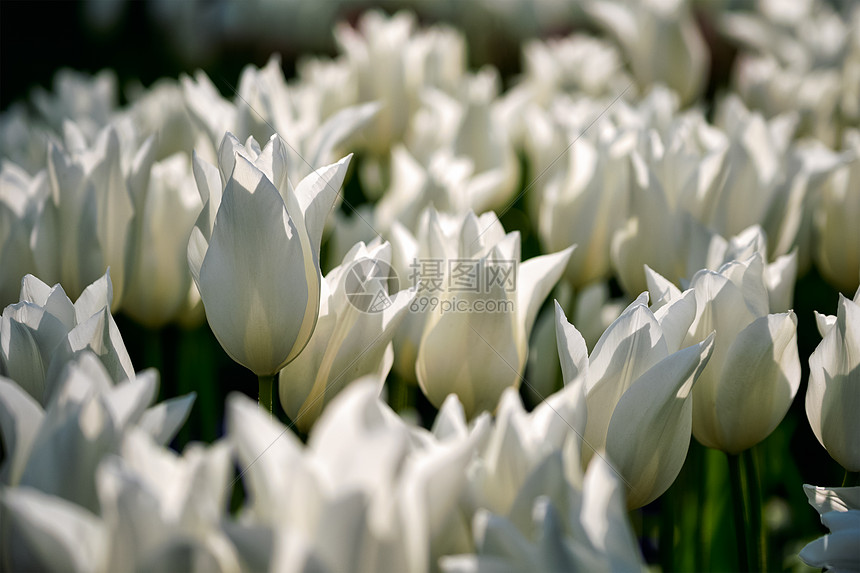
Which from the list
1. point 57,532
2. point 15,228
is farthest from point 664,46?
point 57,532

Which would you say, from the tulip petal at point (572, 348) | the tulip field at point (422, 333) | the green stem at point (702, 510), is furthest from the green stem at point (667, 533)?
the tulip petal at point (572, 348)

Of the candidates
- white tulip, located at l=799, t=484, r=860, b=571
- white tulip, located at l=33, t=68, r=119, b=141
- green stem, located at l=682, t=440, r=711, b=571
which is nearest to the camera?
white tulip, located at l=799, t=484, r=860, b=571

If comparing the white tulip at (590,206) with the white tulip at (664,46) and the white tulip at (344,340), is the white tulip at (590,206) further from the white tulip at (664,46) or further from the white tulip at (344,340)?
the white tulip at (664,46)

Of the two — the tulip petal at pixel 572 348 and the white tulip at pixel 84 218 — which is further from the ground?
the white tulip at pixel 84 218

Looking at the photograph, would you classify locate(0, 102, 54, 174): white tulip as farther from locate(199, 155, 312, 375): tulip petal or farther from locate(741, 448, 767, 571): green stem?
locate(741, 448, 767, 571): green stem

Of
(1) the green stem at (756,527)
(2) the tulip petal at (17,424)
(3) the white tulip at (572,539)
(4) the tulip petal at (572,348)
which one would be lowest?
(1) the green stem at (756,527)

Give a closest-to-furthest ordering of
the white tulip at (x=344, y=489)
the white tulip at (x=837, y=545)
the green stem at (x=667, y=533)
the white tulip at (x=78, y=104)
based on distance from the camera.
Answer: the white tulip at (x=344, y=489) < the white tulip at (x=837, y=545) < the green stem at (x=667, y=533) < the white tulip at (x=78, y=104)

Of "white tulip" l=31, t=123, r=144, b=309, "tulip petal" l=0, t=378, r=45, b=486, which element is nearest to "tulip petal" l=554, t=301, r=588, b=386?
"tulip petal" l=0, t=378, r=45, b=486

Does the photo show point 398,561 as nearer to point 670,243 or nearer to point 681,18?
point 670,243
